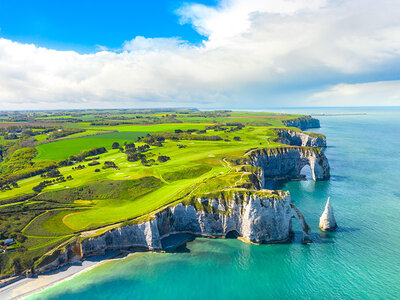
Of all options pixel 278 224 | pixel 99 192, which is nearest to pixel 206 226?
pixel 278 224

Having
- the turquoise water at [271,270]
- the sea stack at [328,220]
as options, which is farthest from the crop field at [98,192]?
the sea stack at [328,220]

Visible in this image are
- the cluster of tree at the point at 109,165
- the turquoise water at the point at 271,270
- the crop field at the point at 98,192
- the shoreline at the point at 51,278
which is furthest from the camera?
the cluster of tree at the point at 109,165

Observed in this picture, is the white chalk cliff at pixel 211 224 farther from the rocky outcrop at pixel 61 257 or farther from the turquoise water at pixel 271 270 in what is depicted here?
the turquoise water at pixel 271 270

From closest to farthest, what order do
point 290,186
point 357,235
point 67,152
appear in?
point 357,235 < point 290,186 < point 67,152

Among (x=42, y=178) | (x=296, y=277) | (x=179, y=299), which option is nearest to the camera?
(x=179, y=299)

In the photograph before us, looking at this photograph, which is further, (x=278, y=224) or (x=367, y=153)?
(x=367, y=153)

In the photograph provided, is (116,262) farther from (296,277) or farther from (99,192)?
(296,277)
